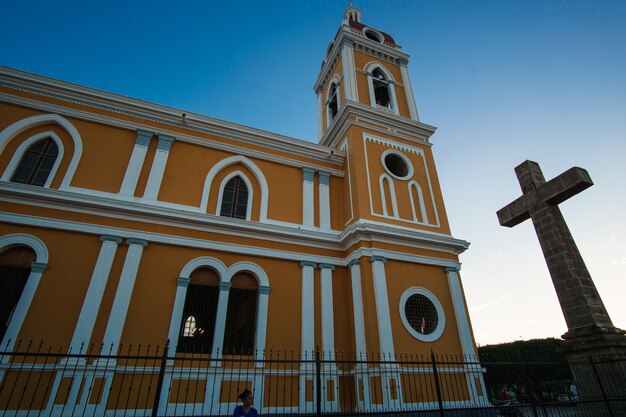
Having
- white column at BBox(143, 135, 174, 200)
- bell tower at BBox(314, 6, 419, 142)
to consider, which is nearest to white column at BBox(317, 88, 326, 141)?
bell tower at BBox(314, 6, 419, 142)

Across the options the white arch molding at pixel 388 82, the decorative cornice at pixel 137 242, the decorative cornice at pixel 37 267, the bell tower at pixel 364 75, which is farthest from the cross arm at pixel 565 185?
the decorative cornice at pixel 37 267

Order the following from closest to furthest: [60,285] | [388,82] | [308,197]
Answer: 1. [60,285]
2. [308,197]
3. [388,82]

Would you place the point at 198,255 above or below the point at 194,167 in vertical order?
below

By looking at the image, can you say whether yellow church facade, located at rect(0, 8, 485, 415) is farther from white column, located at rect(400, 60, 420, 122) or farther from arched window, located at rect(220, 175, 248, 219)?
white column, located at rect(400, 60, 420, 122)

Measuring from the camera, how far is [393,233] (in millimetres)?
11234

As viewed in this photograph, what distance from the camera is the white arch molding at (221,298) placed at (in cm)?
912

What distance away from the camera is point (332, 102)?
17547 millimetres

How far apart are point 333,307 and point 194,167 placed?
6537 millimetres

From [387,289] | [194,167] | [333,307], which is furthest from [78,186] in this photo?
[387,289]

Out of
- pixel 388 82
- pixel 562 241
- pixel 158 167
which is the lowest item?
pixel 562 241

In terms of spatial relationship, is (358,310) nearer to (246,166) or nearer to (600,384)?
(600,384)

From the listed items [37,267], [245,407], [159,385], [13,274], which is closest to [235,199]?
[37,267]

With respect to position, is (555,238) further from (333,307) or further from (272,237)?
(272,237)

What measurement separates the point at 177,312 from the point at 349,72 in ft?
40.5
